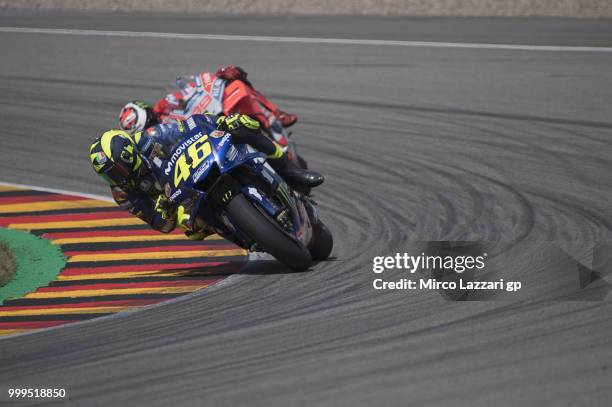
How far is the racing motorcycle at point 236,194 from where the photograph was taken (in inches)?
340

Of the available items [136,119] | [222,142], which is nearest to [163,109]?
[136,119]

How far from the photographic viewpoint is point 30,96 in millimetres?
16984

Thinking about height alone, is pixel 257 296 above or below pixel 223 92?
below

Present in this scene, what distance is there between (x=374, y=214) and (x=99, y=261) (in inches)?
103

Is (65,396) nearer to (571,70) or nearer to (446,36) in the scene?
(571,70)

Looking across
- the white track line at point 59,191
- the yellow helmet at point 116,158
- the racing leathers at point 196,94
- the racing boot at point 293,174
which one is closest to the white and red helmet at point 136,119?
the yellow helmet at point 116,158

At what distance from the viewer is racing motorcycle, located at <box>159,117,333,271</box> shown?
28.3ft

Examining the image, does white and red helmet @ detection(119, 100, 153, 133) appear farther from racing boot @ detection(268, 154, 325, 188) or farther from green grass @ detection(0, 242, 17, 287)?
green grass @ detection(0, 242, 17, 287)

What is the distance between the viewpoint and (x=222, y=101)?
11.3 meters

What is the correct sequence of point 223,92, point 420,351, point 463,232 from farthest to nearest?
point 223,92 → point 463,232 → point 420,351

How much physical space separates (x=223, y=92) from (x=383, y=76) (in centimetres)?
515

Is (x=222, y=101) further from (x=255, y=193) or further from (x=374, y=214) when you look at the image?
(x=255, y=193)

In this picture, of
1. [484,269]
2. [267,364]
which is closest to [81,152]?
[484,269]

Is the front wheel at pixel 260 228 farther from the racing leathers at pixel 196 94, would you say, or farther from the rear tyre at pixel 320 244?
the racing leathers at pixel 196 94
